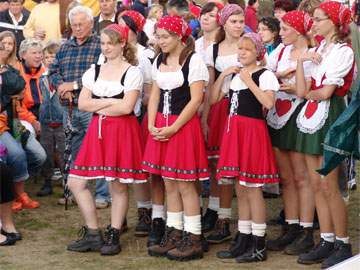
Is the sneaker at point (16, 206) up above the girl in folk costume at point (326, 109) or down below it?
below

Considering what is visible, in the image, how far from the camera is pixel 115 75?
6.59m

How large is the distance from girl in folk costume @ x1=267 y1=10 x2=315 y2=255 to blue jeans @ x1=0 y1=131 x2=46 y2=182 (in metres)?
2.33

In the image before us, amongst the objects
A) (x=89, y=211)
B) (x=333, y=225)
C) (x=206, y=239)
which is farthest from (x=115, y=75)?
(x=333, y=225)

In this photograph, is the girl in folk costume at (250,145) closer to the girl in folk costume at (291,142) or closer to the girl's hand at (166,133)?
the girl in folk costume at (291,142)

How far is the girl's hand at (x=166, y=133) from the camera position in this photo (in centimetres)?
631

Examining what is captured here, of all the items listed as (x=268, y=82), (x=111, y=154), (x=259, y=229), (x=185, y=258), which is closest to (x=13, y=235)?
(x=111, y=154)

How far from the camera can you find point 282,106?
259 inches

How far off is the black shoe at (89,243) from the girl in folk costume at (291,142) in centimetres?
134

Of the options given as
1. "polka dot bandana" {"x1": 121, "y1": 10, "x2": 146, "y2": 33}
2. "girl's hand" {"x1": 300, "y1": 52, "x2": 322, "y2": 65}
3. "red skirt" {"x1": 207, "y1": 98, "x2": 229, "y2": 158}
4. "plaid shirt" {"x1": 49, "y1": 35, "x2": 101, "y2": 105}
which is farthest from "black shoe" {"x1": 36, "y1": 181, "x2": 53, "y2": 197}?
"girl's hand" {"x1": 300, "y1": 52, "x2": 322, "y2": 65}

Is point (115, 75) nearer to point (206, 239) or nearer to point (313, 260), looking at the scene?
point (206, 239)

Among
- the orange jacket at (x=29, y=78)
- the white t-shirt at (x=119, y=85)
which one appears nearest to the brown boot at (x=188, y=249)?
the white t-shirt at (x=119, y=85)

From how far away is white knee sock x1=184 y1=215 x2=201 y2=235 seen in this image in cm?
642

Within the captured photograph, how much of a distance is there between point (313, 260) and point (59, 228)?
7.75 ft

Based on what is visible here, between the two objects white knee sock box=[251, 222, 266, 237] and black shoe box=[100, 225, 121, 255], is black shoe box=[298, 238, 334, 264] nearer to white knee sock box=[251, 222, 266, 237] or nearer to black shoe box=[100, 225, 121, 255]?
white knee sock box=[251, 222, 266, 237]
